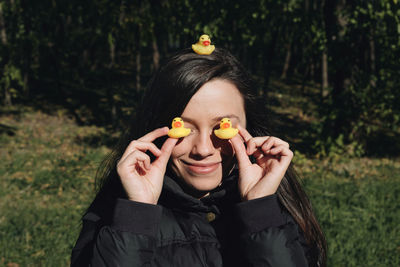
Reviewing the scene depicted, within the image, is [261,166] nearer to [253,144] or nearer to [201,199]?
[253,144]

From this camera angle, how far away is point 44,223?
4.86m

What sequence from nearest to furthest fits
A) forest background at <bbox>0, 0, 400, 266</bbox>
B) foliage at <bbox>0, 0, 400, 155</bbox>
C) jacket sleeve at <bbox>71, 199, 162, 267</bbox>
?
jacket sleeve at <bbox>71, 199, 162, 267</bbox>
forest background at <bbox>0, 0, 400, 266</bbox>
foliage at <bbox>0, 0, 400, 155</bbox>

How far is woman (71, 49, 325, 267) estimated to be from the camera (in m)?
1.64

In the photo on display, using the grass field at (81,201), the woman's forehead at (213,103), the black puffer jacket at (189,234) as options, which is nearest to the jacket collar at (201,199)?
the black puffer jacket at (189,234)

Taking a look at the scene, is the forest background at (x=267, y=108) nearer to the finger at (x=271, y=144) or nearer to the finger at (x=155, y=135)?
the finger at (x=271, y=144)

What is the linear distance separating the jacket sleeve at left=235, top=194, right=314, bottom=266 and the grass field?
8.36ft

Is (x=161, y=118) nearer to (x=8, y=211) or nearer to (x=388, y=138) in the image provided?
(x=8, y=211)

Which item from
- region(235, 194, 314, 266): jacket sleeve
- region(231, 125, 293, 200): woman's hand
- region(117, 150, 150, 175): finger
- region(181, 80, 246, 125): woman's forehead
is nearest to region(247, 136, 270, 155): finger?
region(231, 125, 293, 200): woman's hand

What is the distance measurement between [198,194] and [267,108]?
2.66 ft

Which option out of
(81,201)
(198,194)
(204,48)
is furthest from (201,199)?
(81,201)

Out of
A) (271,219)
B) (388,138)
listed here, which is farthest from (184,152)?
(388,138)

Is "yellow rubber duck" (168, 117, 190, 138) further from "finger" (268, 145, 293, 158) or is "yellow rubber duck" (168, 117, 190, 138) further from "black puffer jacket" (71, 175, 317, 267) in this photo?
"finger" (268, 145, 293, 158)

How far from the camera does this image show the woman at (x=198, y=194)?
1639 mm

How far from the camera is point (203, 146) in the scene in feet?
5.74
